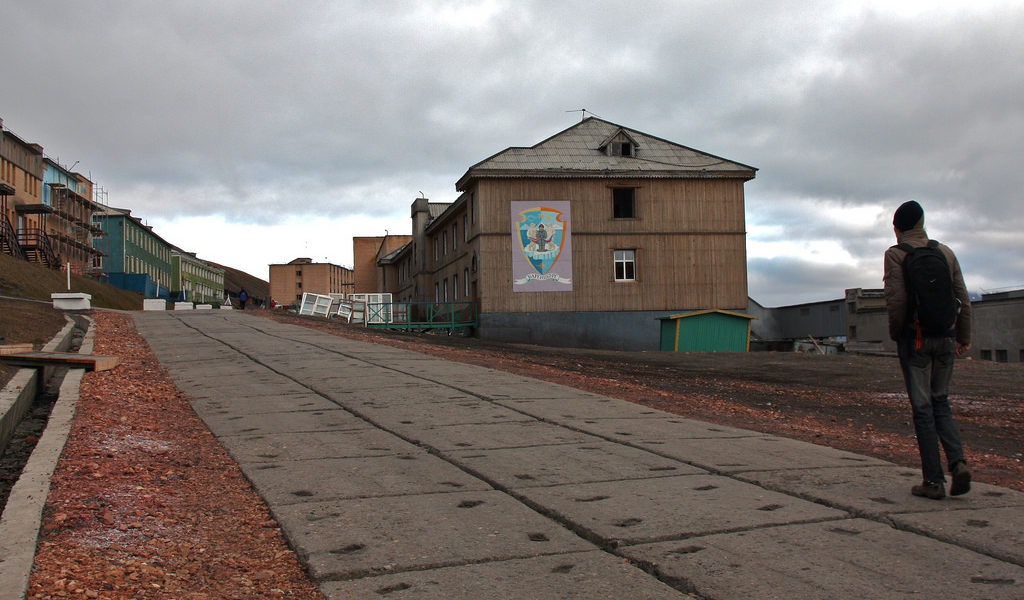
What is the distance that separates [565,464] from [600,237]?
1319 inches

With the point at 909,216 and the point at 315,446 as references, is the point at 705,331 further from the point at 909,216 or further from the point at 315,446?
the point at 909,216

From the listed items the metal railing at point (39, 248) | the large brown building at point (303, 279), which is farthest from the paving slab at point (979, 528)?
the large brown building at point (303, 279)

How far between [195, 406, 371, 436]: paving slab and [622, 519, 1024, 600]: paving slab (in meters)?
4.45

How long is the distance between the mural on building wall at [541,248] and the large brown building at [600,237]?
0.15ft

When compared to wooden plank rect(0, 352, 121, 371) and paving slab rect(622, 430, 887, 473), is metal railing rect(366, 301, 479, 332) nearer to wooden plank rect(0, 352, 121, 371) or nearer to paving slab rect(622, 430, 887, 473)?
wooden plank rect(0, 352, 121, 371)

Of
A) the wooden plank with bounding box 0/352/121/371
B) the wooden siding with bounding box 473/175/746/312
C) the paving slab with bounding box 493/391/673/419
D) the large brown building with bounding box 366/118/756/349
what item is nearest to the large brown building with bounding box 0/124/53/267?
the large brown building with bounding box 366/118/756/349

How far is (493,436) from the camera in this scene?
297 inches

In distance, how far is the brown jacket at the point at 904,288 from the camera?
553 centimetres

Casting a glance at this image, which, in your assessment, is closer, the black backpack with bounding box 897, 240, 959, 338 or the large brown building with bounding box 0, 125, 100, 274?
the black backpack with bounding box 897, 240, 959, 338

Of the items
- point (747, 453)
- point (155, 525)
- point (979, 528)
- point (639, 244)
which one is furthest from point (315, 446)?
point (639, 244)

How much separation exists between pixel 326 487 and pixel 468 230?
120 feet

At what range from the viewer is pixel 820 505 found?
504 cm

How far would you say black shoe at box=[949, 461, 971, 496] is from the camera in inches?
203

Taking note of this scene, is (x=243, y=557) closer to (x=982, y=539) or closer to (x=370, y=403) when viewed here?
(x=982, y=539)
